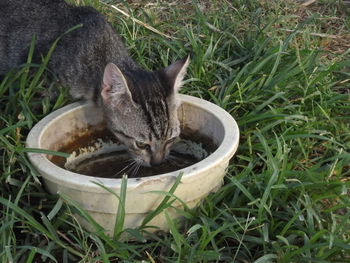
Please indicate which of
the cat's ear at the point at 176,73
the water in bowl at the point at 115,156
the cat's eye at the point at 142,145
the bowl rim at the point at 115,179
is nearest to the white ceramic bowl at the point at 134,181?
the bowl rim at the point at 115,179

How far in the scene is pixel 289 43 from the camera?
4.77 meters

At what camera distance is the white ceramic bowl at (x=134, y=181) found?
9.16 feet

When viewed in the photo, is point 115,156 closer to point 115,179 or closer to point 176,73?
point 176,73

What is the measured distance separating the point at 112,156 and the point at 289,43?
2045 mm

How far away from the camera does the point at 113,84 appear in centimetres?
352

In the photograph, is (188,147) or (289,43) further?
(289,43)

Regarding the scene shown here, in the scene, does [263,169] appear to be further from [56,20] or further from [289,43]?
[56,20]

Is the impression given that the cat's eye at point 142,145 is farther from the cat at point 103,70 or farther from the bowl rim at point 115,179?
the bowl rim at point 115,179

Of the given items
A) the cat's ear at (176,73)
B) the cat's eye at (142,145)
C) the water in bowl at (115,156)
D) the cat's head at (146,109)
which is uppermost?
the cat's ear at (176,73)

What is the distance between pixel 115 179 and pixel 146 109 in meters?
0.82

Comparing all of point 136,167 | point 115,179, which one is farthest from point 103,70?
point 115,179

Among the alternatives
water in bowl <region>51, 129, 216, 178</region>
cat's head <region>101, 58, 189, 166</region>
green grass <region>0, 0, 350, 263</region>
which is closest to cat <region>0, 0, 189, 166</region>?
cat's head <region>101, 58, 189, 166</region>

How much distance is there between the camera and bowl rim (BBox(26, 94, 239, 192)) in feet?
9.09

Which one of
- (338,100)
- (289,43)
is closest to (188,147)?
(338,100)
